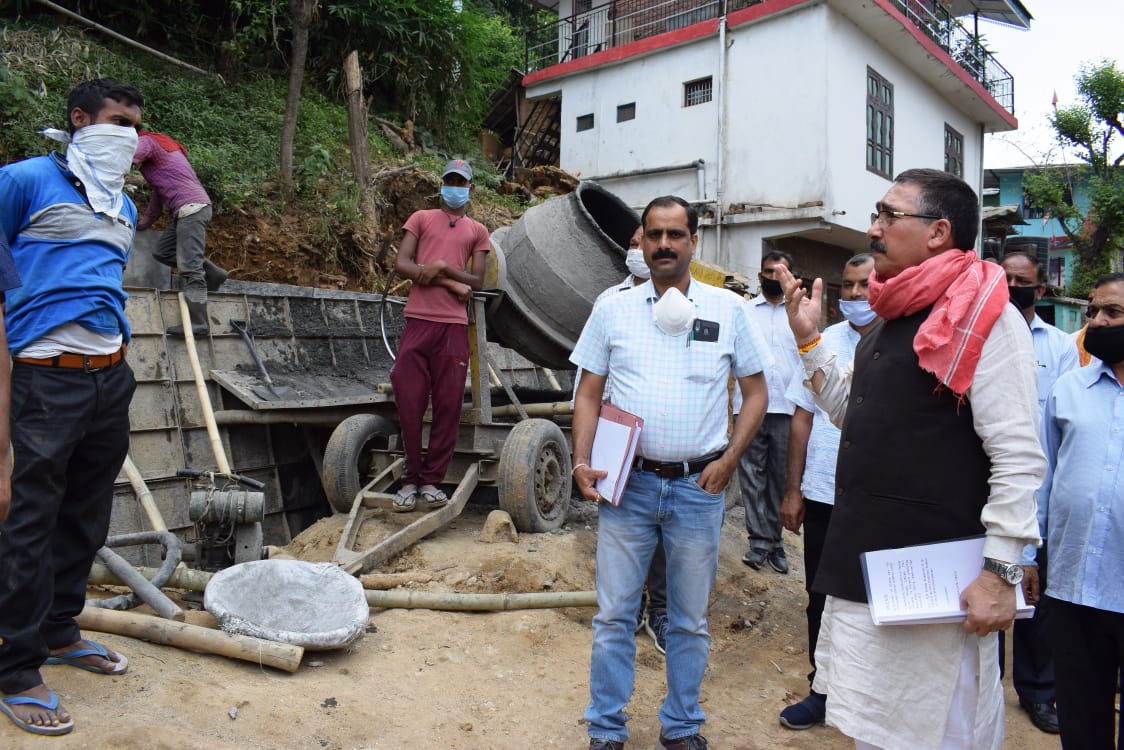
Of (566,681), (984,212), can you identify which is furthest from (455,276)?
(984,212)

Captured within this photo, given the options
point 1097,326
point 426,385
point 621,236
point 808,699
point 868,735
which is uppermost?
point 621,236

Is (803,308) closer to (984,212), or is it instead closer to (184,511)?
(184,511)

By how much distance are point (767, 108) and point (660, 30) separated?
4.28 m

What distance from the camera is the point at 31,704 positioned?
8.39 feet

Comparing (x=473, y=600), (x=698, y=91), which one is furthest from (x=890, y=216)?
(x=698, y=91)

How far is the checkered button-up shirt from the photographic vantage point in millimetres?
2947

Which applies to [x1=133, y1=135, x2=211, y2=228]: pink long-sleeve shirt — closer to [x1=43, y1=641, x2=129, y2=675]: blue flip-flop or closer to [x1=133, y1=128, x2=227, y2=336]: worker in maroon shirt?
[x1=133, y1=128, x2=227, y2=336]: worker in maroon shirt

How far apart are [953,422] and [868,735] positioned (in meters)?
0.87

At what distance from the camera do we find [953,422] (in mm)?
2092

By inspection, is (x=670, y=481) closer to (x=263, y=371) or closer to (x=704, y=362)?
(x=704, y=362)

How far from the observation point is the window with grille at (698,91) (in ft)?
51.4

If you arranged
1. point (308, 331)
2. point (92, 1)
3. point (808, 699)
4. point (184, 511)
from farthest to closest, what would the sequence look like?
point (92, 1) < point (308, 331) < point (184, 511) < point (808, 699)

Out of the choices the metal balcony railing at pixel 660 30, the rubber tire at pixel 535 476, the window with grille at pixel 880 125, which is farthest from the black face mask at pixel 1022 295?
the metal balcony railing at pixel 660 30

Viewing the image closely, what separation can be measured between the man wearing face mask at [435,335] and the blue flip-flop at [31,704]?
2589 mm
